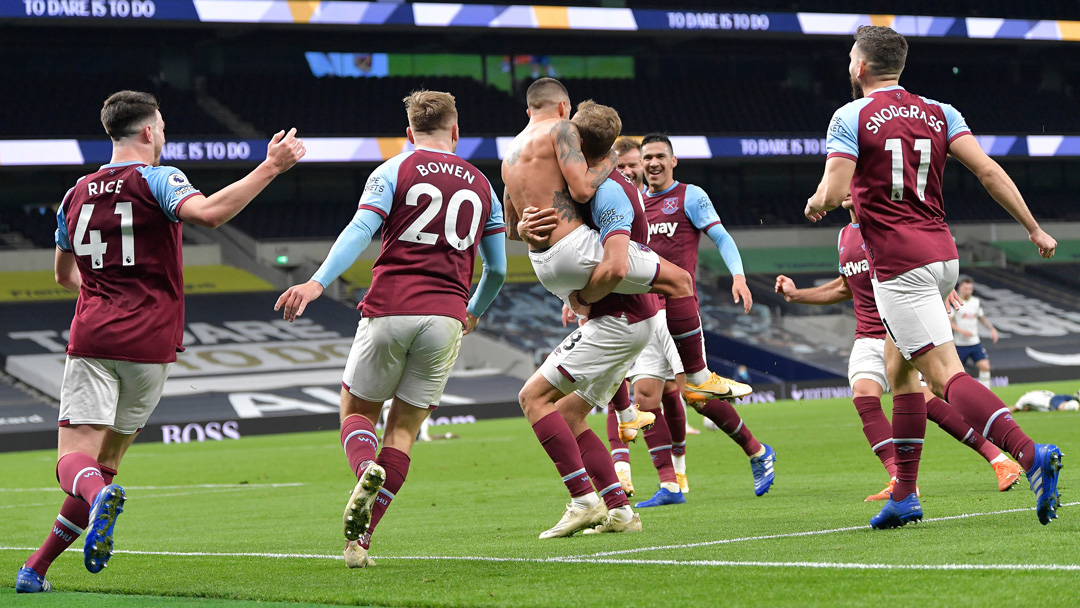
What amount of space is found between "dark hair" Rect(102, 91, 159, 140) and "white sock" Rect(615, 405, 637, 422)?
4.29 meters

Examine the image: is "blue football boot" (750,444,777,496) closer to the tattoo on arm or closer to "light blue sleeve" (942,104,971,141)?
the tattoo on arm

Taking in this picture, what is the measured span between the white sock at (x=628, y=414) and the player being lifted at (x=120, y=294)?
3.96 meters

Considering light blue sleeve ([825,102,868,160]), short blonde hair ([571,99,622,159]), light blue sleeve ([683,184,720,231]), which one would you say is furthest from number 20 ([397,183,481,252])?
light blue sleeve ([683,184,720,231])

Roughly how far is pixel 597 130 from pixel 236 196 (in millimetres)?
2030

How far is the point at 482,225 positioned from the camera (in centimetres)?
580

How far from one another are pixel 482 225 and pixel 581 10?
88.0 feet

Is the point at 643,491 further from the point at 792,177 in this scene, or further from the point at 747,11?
the point at 792,177

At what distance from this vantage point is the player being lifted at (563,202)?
597 cm

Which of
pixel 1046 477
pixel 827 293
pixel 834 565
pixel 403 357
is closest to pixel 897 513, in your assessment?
pixel 1046 477

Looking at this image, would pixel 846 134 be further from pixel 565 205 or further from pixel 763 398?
pixel 763 398

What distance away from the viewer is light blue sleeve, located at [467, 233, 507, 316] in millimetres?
5996

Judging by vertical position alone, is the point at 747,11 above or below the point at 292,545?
above

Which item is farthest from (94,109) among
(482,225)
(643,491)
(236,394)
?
(482,225)

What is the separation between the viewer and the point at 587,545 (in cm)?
591
